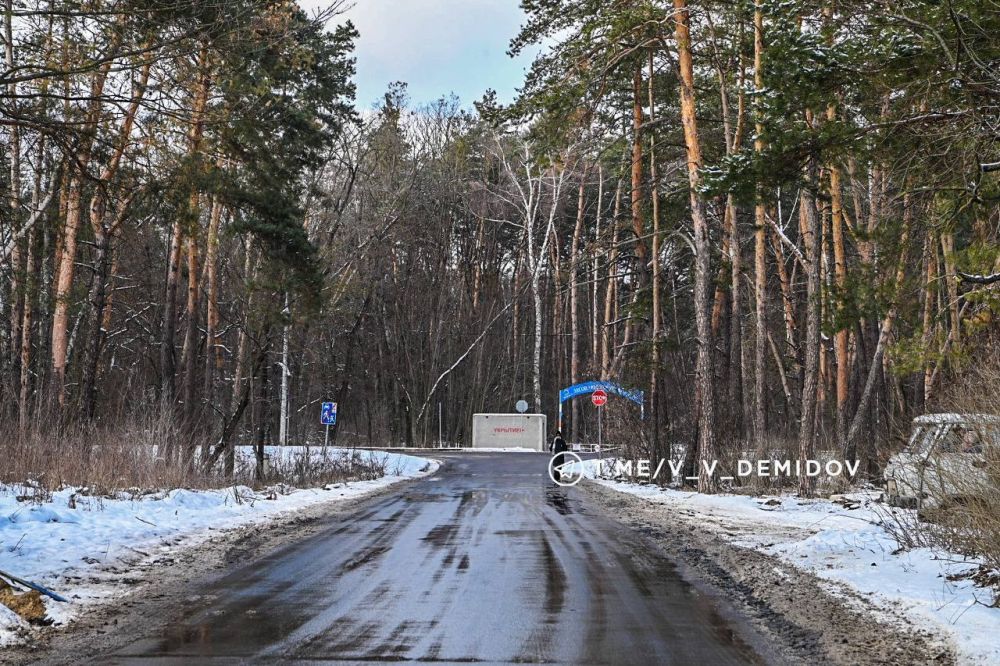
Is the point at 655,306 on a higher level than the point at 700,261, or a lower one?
lower

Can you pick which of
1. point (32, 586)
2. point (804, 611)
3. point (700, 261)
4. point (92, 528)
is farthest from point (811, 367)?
point (32, 586)

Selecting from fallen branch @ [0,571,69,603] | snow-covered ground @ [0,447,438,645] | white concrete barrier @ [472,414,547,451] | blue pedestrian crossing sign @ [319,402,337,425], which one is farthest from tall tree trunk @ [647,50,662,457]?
white concrete barrier @ [472,414,547,451]

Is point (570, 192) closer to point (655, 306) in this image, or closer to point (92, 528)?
point (655, 306)

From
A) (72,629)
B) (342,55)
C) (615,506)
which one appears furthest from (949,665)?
(342,55)

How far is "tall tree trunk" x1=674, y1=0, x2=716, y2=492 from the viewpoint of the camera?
858 inches

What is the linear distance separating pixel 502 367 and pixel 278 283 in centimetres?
3902

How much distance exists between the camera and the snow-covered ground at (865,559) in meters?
7.18

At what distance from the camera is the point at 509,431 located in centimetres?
5269

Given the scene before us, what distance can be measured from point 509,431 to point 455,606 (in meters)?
44.8

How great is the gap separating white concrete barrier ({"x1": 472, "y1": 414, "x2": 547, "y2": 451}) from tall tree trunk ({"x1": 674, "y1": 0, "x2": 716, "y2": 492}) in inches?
1142

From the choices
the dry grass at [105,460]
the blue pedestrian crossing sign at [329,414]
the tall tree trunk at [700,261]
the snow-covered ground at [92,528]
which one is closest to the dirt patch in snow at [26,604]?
the snow-covered ground at [92,528]

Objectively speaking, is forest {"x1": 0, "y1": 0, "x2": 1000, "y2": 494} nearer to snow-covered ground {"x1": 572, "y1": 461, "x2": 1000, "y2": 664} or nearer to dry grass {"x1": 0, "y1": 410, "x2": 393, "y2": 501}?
dry grass {"x1": 0, "y1": 410, "x2": 393, "y2": 501}

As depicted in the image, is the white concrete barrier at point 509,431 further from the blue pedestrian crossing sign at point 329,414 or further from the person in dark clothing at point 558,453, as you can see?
the person in dark clothing at point 558,453

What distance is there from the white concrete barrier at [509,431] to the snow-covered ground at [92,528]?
33.9 metres
